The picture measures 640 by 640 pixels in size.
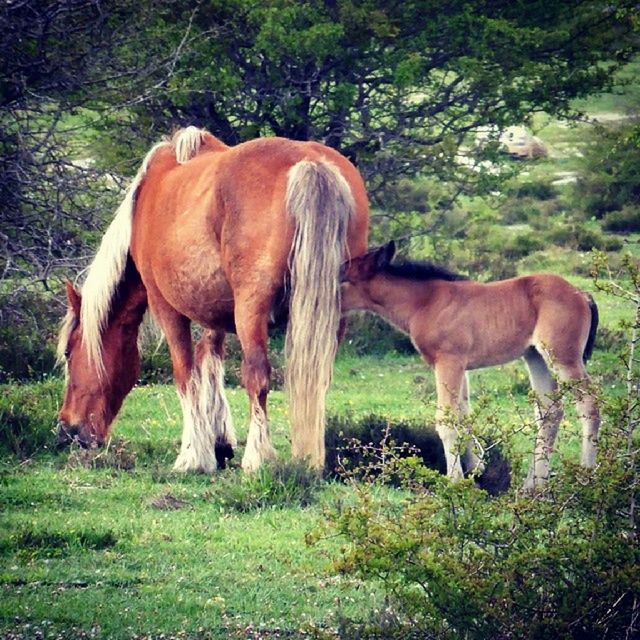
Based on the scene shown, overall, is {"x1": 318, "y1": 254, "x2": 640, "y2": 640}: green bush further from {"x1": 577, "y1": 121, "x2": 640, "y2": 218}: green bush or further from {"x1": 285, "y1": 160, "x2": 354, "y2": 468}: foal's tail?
{"x1": 577, "y1": 121, "x2": 640, "y2": 218}: green bush

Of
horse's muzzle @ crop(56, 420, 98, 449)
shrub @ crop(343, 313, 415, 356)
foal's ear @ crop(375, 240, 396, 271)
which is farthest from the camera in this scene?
shrub @ crop(343, 313, 415, 356)

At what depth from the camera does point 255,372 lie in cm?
817

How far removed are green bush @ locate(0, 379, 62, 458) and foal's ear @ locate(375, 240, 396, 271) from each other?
2.79 m

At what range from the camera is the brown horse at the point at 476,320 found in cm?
880

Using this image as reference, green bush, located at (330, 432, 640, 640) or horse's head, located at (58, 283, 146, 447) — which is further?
horse's head, located at (58, 283, 146, 447)

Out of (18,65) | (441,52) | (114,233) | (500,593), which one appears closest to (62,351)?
(114,233)

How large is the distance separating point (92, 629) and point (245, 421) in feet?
17.4

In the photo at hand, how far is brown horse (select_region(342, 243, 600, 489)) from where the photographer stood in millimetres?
8805

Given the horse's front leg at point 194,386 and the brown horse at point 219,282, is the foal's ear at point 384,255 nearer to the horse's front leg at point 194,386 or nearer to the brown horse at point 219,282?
the brown horse at point 219,282

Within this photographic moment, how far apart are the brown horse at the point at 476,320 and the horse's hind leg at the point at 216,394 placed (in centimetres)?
104

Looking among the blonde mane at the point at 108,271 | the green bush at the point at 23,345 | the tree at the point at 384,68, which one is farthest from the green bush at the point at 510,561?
the tree at the point at 384,68

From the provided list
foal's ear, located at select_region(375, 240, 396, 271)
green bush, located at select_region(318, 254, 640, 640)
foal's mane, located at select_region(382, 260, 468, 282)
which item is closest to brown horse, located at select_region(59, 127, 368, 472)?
foal's ear, located at select_region(375, 240, 396, 271)

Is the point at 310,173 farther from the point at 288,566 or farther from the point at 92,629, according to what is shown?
the point at 92,629

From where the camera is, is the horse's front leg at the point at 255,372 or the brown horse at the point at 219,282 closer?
the brown horse at the point at 219,282
